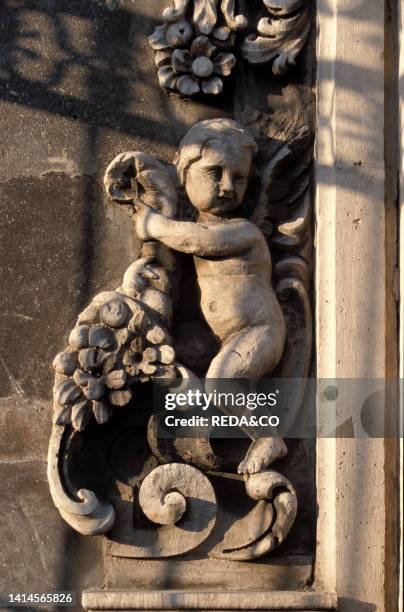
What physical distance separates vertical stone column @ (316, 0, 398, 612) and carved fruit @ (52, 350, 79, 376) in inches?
33.4

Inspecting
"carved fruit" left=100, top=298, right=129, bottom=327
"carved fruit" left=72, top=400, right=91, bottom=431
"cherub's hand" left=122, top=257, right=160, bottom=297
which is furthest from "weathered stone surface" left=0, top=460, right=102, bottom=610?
"cherub's hand" left=122, top=257, right=160, bottom=297

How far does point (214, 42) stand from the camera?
4.32 m

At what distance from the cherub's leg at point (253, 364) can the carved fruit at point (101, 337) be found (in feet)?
1.17

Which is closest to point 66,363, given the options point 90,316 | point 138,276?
point 90,316

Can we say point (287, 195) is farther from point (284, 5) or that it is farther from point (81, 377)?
point (81, 377)

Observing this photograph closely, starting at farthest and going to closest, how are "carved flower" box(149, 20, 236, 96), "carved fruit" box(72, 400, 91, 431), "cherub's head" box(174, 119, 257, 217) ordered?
"carved flower" box(149, 20, 236, 96) → "cherub's head" box(174, 119, 257, 217) → "carved fruit" box(72, 400, 91, 431)

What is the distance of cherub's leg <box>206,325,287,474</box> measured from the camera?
4.02 meters

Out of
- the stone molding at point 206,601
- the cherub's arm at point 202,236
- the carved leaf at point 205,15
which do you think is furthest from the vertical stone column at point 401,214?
the carved leaf at point 205,15

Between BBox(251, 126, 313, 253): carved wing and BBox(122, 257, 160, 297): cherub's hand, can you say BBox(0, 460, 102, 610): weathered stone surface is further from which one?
BBox(251, 126, 313, 253): carved wing

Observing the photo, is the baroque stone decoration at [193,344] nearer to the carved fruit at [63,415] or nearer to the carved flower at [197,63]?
the carved fruit at [63,415]

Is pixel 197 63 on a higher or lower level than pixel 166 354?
higher

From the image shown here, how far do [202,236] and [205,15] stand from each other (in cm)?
84

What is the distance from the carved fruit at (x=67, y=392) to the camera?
4.04m

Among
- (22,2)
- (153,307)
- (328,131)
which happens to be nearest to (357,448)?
(153,307)
